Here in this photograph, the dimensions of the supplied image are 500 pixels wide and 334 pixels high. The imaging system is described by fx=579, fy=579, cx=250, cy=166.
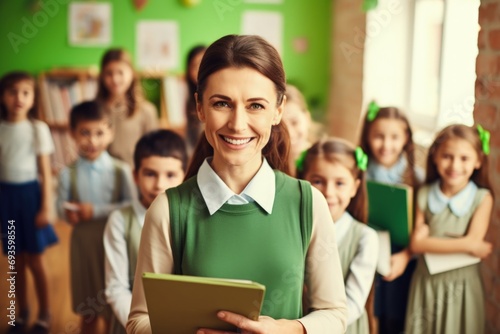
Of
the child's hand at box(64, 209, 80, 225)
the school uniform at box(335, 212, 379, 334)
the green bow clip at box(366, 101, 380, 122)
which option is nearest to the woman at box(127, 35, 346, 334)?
the school uniform at box(335, 212, 379, 334)

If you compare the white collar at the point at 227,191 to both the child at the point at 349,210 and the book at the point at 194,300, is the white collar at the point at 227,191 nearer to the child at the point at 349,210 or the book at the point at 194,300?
the book at the point at 194,300

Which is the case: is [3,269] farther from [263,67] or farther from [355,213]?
[263,67]

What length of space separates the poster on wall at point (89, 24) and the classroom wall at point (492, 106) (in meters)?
3.34

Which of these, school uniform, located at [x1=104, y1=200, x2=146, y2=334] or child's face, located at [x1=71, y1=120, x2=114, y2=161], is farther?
child's face, located at [x1=71, y1=120, x2=114, y2=161]

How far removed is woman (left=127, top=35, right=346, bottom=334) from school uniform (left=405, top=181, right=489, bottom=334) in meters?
0.80

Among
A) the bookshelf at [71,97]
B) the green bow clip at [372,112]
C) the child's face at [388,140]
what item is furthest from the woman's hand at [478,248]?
the bookshelf at [71,97]

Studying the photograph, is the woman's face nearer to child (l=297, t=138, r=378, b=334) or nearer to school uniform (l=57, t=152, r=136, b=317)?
child (l=297, t=138, r=378, b=334)

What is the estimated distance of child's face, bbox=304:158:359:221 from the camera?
1572 mm

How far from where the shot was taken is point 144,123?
2994mm

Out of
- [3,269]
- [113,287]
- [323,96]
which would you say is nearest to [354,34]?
[323,96]

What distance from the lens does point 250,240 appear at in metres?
1.03

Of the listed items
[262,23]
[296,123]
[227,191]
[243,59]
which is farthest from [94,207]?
[262,23]

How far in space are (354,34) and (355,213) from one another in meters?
2.73

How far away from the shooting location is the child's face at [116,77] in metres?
2.99
